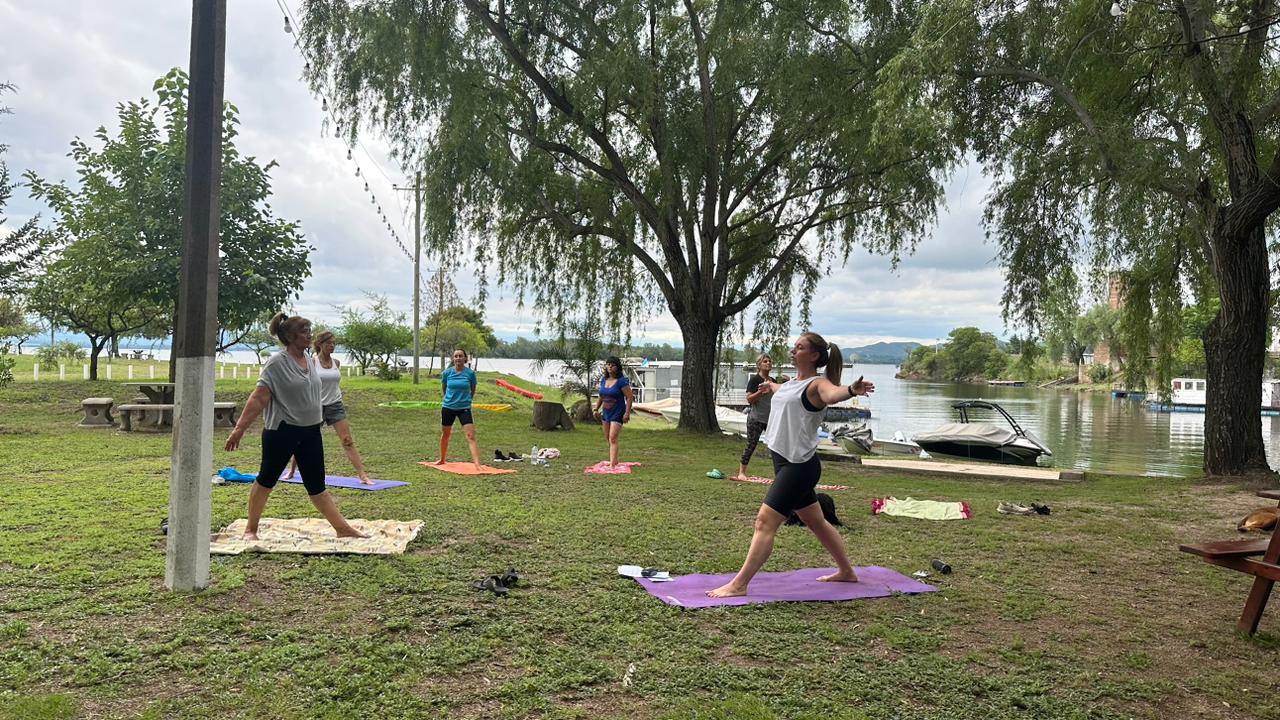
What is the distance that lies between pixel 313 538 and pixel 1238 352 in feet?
42.0

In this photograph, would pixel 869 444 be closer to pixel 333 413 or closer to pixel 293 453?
pixel 333 413

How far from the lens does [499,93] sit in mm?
16016

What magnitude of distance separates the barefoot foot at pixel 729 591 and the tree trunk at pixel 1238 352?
9985 mm

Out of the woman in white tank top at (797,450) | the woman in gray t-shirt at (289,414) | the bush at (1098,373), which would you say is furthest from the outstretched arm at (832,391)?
the bush at (1098,373)

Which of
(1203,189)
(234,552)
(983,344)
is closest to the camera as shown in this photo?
(234,552)

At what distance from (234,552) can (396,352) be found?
3655cm

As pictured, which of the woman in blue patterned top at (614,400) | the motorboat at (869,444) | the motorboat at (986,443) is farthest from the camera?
the motorboat at (869,444)

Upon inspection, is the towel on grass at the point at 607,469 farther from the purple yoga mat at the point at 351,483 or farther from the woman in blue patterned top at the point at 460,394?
the purple yoga mat at the point at 351,483

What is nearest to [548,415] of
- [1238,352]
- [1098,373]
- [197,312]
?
[1238,352]

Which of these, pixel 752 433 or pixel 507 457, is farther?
pixel 507 457

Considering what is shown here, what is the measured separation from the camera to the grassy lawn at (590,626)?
11.6 feet

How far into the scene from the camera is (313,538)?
6.22m

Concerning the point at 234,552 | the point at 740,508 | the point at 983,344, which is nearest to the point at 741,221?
the point at 740,508

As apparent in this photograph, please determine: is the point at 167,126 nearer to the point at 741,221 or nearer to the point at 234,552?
the point at 741,221
